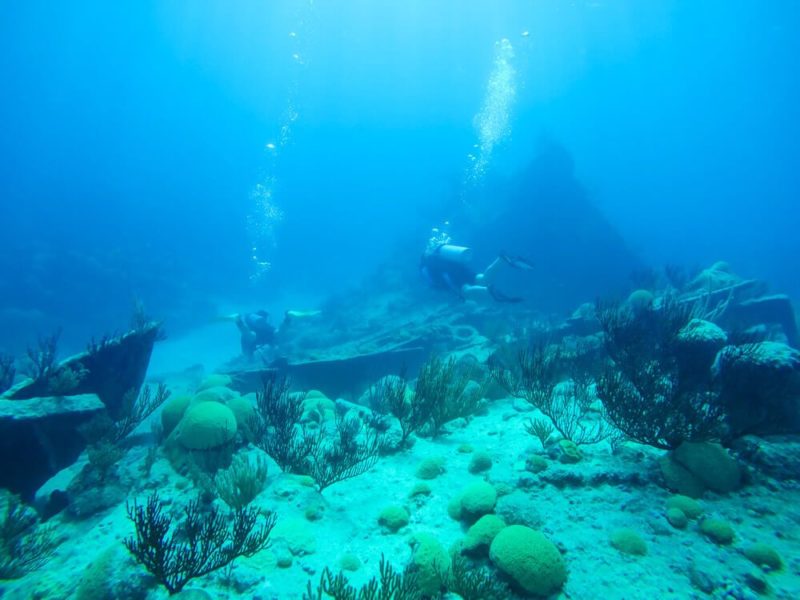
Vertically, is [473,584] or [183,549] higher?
[183,549]

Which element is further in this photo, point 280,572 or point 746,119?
point 746,119

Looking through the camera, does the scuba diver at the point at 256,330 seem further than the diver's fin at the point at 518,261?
Yes

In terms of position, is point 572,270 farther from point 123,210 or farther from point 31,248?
point 123,210

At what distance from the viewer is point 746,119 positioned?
5044 inches

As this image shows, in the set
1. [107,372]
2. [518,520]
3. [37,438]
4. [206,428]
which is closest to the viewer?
[518,520]

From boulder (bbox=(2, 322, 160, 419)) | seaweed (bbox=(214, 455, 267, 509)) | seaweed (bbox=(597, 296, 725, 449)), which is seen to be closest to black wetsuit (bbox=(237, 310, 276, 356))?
boulder (bbox=(2, 322, 160, 419))

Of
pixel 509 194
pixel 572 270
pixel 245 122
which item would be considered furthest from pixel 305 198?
pixel 572 270

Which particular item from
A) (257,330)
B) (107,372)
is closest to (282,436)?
(107,372)

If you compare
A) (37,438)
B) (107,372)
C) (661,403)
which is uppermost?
(107,372)

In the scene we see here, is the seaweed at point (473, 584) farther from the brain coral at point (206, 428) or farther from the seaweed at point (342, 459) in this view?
the brain coral at point (206, 428)

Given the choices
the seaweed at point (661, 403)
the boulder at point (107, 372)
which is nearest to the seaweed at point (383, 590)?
the seaweed at point (661, 403)

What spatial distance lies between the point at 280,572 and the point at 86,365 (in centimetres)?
645

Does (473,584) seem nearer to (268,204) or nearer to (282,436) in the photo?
(282,436)

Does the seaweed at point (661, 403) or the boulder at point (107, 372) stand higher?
the boulder at point (107, 372)
